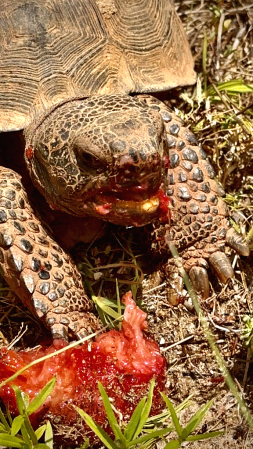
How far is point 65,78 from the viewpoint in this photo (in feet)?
8.63

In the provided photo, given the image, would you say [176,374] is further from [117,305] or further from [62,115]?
[62,115]

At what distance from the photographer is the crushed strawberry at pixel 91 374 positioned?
2.33 metres

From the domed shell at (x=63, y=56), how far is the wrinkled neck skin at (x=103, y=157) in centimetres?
13

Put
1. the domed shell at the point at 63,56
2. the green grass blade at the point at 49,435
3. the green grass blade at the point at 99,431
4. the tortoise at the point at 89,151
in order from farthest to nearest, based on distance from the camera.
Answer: the domed shell at the point at 63,56
the tortoise at the point at 89,151
the green grass blade at the point at 49,435
the green grass blade at the point at 99,431

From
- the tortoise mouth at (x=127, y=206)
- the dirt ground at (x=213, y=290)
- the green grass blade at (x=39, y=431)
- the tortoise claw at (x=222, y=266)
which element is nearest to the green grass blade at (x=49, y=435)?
the green grass blade at (x=39, y=431)

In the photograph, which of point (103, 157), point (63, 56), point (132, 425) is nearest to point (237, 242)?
point (103, 157)

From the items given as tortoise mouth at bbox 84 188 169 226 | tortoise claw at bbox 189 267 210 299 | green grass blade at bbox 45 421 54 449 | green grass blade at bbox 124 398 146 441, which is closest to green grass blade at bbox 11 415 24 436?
green grass blade at bbox 45 421 54 449

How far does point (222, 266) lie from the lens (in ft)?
9.05

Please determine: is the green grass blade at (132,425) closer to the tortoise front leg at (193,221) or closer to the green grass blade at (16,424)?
the green grass blade at (16,424)

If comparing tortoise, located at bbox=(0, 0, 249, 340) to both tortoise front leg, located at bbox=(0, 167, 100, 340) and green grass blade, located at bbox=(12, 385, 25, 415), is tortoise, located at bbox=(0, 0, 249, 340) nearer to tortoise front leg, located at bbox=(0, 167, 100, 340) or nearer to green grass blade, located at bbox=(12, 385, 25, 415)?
tortoise front leg, located at bbox=(0, 167, 100, 340)

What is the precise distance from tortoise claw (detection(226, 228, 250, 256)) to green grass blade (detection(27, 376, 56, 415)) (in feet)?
3.67

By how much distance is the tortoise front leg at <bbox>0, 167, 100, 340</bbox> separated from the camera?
2451mm

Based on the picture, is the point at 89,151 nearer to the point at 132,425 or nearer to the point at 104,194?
the point at 104,194

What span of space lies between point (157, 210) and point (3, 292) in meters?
0.94
